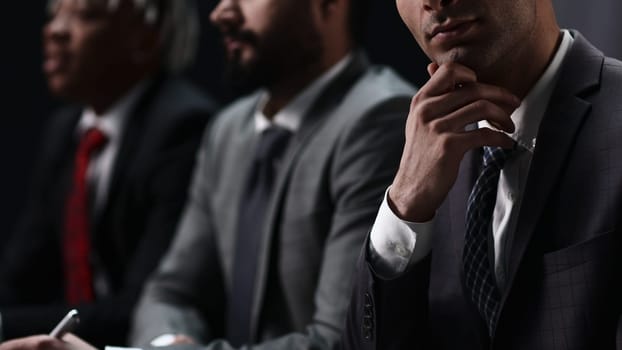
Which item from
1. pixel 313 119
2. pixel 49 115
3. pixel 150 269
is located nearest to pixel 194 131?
pixel 150 269

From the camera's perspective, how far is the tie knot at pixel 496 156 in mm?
1288

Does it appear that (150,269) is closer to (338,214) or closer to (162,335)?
(162,335)

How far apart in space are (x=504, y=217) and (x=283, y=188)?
0.56 m

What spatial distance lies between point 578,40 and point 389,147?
1.51ft

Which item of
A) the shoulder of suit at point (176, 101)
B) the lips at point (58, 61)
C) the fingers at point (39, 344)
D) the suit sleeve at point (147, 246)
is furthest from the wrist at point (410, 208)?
the lips at point (58, 61)

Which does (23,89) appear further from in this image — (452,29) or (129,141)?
(452,29)

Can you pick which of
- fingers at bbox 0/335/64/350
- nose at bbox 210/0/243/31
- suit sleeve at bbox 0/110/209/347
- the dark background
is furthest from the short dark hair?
the dark background

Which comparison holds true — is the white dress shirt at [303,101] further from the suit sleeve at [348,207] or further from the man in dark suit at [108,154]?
the man in dark suit at [108,154]

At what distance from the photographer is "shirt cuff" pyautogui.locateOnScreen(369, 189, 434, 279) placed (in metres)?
1.26

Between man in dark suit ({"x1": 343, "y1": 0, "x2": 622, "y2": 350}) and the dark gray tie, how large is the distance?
21.1 inches

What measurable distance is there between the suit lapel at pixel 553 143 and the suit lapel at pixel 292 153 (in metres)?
0.61

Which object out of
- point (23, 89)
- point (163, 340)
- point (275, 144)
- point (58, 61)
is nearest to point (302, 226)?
point (275, 144)

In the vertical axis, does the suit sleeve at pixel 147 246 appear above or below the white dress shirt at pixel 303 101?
below

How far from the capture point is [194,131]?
2.39 metres
